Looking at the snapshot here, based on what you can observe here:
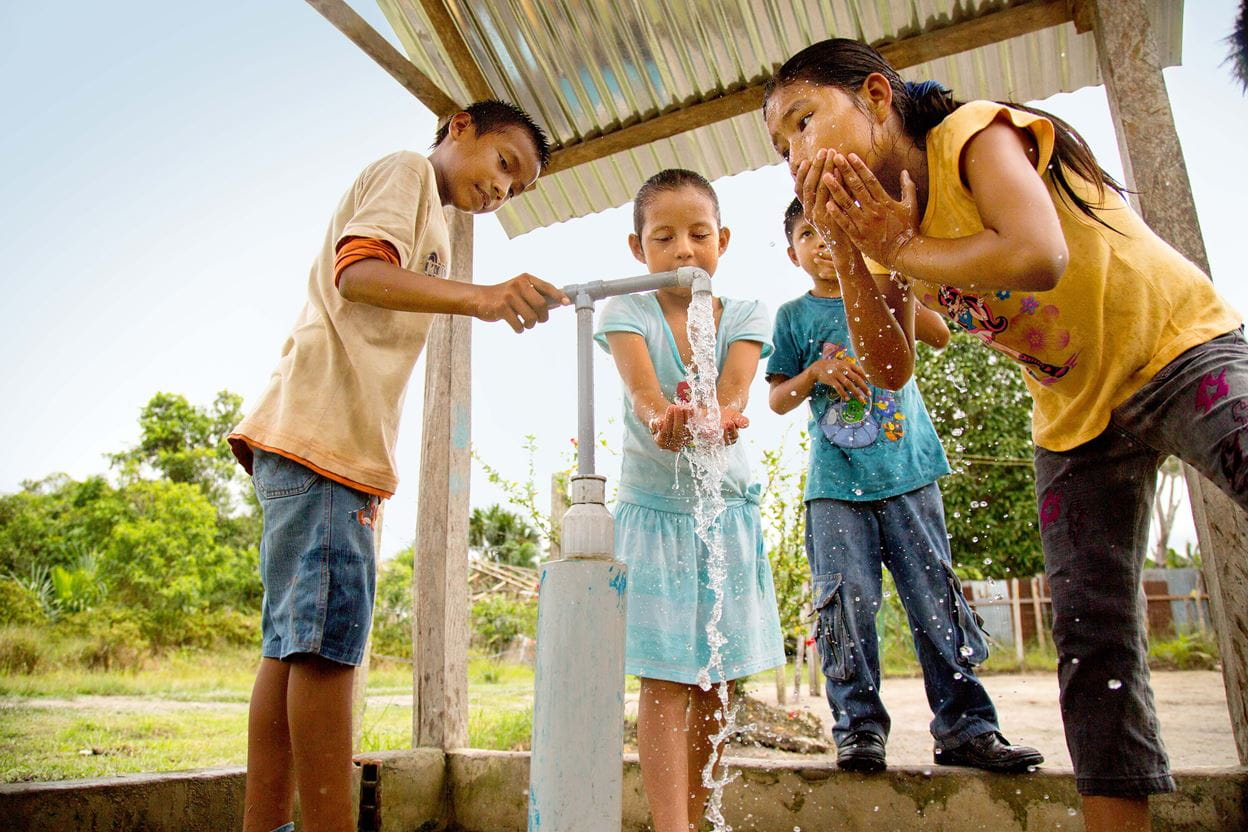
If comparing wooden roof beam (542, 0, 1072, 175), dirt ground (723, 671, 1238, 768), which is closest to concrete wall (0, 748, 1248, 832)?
dirt ground (723, 671, 1238, 768)

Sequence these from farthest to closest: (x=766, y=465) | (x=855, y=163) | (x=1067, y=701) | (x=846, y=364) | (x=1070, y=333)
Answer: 1. (x=766, y=465)
2. (x=846, y=364)
3. (x=1067, y=701)
4. (x=1070, y=333)
5. (x=855, y=163)

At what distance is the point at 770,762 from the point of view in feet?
7.64

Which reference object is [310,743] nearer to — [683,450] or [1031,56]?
[683,450]

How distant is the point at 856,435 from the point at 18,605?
13329 mm

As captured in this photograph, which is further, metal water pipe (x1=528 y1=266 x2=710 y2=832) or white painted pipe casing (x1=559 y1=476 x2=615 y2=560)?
white painted pipe casing (x1=559 y1=476 x2=615 y2=560)

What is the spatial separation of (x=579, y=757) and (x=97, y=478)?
797 inches

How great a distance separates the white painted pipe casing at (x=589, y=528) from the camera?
0.98 metres

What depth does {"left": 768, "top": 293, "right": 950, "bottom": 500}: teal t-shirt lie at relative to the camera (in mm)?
2301

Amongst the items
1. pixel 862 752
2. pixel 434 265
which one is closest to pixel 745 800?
pixel 862 752

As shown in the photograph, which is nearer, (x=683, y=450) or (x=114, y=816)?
(x=114, y=816)

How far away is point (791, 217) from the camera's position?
272cm

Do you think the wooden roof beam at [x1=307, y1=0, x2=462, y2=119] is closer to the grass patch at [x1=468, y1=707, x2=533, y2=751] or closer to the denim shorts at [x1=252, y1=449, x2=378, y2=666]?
the denim shorts at [x1=252, y1=449, x2=378, y2=666]

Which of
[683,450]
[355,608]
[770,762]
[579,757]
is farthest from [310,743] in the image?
[770,762]

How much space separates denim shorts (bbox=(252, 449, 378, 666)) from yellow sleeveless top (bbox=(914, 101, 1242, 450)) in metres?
1.24
